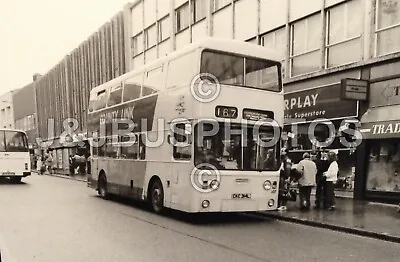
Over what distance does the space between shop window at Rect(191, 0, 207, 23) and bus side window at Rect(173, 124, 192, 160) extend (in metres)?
14.6

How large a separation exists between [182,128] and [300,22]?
9515 mm

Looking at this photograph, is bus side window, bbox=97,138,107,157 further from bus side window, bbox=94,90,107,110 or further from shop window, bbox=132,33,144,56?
shop window, bbox=132,33,144,56

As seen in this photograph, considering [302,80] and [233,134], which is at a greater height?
[302,80]

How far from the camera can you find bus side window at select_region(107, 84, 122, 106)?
14.6 meters

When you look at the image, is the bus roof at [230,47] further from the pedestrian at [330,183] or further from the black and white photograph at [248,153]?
the pedestrian at [330,183]

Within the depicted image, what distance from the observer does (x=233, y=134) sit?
1008 cm

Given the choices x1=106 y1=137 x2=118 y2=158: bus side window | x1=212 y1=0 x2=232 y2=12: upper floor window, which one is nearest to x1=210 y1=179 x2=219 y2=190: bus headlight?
x1=106 y1=137 x2=118 y2=158: bus side window

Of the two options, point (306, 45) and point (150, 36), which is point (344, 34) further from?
point (150, 36)

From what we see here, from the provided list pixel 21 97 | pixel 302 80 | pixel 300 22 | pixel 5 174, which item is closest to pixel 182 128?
pixel 302 80

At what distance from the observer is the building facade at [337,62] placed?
13781 mm

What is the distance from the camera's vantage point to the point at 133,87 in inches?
531

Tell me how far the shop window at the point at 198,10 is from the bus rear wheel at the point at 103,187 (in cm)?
1163

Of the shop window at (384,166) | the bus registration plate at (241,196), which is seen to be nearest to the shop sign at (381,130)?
the shop window at (384,166)

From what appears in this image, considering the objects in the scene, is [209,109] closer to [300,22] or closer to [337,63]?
[337,63]
